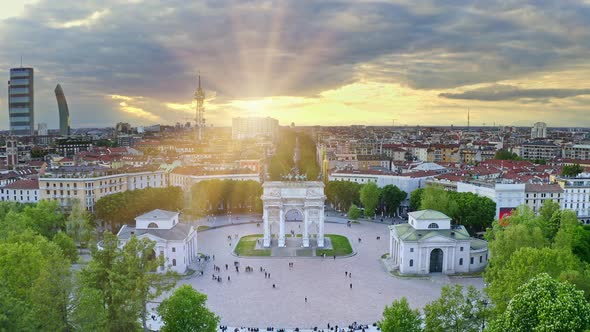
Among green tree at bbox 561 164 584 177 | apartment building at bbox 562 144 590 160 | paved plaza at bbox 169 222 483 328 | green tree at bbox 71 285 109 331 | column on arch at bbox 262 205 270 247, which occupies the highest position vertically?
apartment building at bbox 562 144 590 160

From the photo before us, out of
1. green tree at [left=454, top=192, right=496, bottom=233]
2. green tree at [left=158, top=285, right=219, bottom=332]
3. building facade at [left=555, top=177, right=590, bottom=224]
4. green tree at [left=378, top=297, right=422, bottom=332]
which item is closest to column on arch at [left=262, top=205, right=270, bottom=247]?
green tree at [left=454, top=192, right=496, bottom=233]

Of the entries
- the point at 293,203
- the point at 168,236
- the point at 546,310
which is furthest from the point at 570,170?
the point at 546,310

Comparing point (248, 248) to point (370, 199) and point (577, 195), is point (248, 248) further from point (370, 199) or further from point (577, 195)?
point (577, 195)

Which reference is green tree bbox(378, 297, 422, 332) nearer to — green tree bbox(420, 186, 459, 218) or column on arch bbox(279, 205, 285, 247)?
column on arch bbox(279, 205, 285, 247)

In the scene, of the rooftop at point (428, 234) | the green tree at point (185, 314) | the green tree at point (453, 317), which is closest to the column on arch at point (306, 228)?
the rooftop at point (428, 234)

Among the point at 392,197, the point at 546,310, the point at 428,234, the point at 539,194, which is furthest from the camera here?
the point at 392,197

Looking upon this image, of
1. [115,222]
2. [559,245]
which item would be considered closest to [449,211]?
[559,245]

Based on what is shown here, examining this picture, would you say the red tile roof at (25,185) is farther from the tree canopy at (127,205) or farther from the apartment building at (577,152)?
the apartment building at (577,152)
